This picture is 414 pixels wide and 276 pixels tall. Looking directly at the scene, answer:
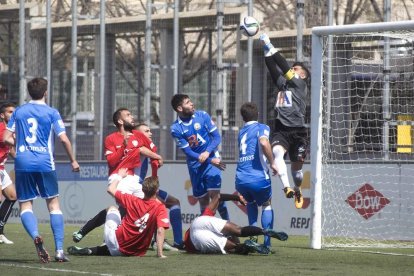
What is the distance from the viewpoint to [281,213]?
66.0ft

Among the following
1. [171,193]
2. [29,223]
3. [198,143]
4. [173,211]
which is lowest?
[171,193]

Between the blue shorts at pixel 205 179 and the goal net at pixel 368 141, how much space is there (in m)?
2.17

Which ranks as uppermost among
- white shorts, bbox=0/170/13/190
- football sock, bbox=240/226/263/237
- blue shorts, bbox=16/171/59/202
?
blue shorts, bbox=16/171/59/202

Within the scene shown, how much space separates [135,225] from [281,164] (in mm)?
2782

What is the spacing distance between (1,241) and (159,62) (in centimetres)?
822

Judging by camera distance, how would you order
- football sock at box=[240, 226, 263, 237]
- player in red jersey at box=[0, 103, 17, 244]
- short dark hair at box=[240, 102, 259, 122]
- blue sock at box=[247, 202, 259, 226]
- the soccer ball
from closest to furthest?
football sock at box=[240, 226, 263, 237], short dark hair at box=[240, 102, 259, 122], blue sock at box=[247, 202, 259, 226], the soccer ball, player in red jersey at box=[0, 103, 17, 244]

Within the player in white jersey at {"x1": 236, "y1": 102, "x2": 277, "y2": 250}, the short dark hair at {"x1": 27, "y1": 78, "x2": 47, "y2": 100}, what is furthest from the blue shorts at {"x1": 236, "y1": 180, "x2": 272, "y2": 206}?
Answer: the short dark hair at {"x1": 27, "y1": 78, "x2": 47, "y2": 100}

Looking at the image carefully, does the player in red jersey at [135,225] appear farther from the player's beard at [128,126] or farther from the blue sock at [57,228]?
the player's beard at [128,126]

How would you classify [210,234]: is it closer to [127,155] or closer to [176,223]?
[176,223]

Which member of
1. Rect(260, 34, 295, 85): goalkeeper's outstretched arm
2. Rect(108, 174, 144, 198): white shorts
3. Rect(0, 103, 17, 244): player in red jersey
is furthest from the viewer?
Rect(0, 103, 17, 244): player in red jersey

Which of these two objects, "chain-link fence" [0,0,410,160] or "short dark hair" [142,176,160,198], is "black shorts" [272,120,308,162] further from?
"chain-link fence" [0,0,410,160]

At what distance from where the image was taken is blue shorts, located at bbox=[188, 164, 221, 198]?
50.6 feet

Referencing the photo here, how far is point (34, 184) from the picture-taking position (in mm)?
12828

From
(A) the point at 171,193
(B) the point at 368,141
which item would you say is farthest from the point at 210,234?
(A) the point at 171,193
